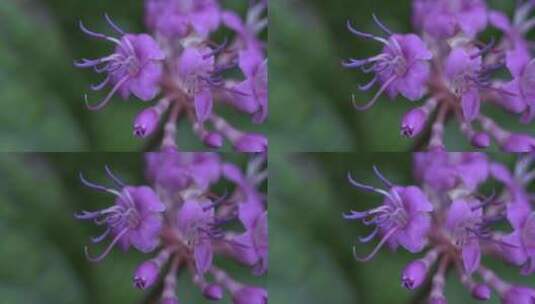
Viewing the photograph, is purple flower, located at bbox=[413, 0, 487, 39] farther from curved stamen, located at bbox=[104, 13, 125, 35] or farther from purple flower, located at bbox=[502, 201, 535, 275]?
curved stamen, located at bbox=[104, 13, 125, 35]

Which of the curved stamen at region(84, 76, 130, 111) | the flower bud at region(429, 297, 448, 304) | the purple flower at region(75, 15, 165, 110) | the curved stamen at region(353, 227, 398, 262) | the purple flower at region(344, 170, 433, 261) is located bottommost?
the flower bud at region(429, 297, 448, 304)

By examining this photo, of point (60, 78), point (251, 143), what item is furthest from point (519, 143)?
point (60, 78)

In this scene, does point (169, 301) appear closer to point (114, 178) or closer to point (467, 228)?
point (114, 178)

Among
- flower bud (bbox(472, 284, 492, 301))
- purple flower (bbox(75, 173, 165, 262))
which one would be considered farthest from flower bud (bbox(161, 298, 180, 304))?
flower bud (bbox(472, 284, 492, 301))

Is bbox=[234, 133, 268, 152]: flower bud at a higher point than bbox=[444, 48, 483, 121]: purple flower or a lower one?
lower

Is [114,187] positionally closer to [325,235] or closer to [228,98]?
[228,98]

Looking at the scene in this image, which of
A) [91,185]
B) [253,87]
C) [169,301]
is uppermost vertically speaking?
[253,87]
